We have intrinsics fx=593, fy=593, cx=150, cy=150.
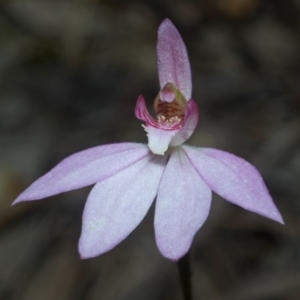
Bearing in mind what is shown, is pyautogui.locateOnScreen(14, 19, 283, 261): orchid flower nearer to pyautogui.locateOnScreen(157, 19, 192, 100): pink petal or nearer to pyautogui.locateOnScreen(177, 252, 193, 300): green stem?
pyautogui.locateOnScreen(157, 19, 192, 100): pink petal

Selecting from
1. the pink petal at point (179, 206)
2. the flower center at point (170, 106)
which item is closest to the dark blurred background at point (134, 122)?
the flower center at point (170, 106)

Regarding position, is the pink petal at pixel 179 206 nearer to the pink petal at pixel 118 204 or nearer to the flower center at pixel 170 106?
the pink petal at pixel 118 204

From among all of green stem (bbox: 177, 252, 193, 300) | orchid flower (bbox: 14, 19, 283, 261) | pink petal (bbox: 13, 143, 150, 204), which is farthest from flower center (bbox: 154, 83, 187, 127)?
green stem (bbox: 177, 252, 193, 300)

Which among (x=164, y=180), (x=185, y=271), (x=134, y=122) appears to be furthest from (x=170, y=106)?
(x=134, y=122)

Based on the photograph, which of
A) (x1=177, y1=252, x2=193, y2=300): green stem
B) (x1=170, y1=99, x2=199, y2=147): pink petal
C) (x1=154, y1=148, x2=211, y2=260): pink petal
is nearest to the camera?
(x1=154, y1=148, x2=211, y2=260): pink petal

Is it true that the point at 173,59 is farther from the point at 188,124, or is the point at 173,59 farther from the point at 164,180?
the point at 164,180

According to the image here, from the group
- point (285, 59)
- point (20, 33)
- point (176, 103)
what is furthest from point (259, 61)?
point (176, 103)

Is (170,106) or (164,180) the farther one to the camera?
(170,106)

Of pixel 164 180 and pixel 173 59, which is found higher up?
pixel 173 59
